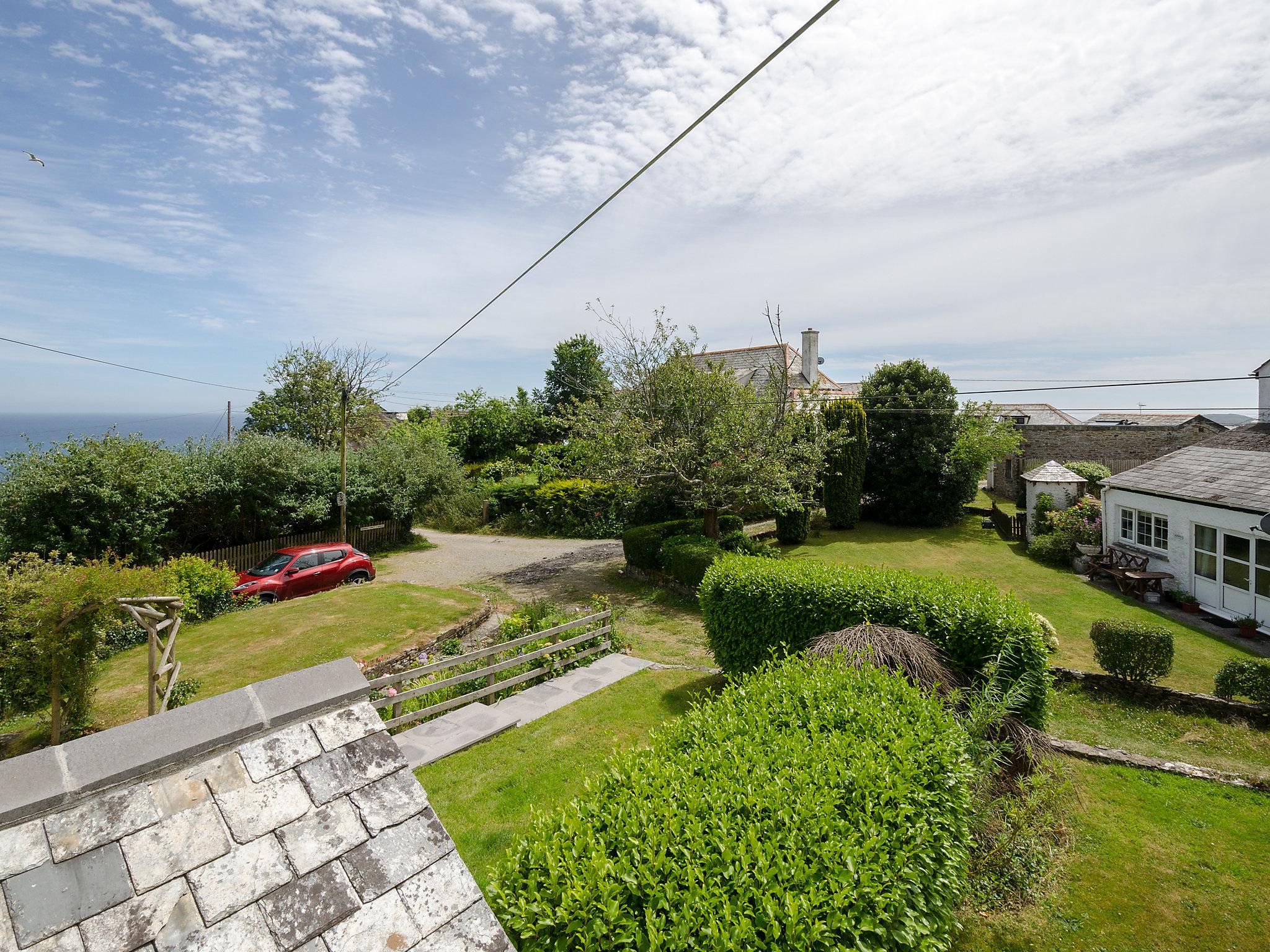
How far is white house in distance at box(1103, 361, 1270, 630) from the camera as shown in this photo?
12.4 m

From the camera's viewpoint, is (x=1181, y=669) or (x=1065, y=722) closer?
(x=1065, y=722)

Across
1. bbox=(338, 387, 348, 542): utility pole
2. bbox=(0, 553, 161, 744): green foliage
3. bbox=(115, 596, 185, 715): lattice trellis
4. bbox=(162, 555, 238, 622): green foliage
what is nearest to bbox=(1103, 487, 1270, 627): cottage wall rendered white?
bbox=(115, 596, 185, 715): lattice trellis

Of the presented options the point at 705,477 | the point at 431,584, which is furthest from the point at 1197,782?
the point at 431,584

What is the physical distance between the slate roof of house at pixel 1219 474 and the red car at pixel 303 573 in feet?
→ 71.5

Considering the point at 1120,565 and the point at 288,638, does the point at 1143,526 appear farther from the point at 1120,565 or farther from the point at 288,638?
the point at 288,638

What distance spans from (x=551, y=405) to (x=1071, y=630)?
3312 cm

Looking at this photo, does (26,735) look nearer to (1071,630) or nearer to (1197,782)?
(1197,782)

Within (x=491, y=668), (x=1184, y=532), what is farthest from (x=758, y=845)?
(x=1184, y=532)

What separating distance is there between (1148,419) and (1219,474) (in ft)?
75.5

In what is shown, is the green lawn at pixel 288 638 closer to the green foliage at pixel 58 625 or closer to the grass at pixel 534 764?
the green foliage at pixel 58 625

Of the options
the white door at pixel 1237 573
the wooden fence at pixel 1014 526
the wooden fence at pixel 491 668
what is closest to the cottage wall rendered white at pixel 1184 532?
the white door at pixel 1237 573

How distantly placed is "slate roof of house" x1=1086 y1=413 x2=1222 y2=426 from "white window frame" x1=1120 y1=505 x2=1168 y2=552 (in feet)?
35.7

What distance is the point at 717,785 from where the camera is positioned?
3.34m

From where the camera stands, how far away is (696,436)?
53.4 ft
